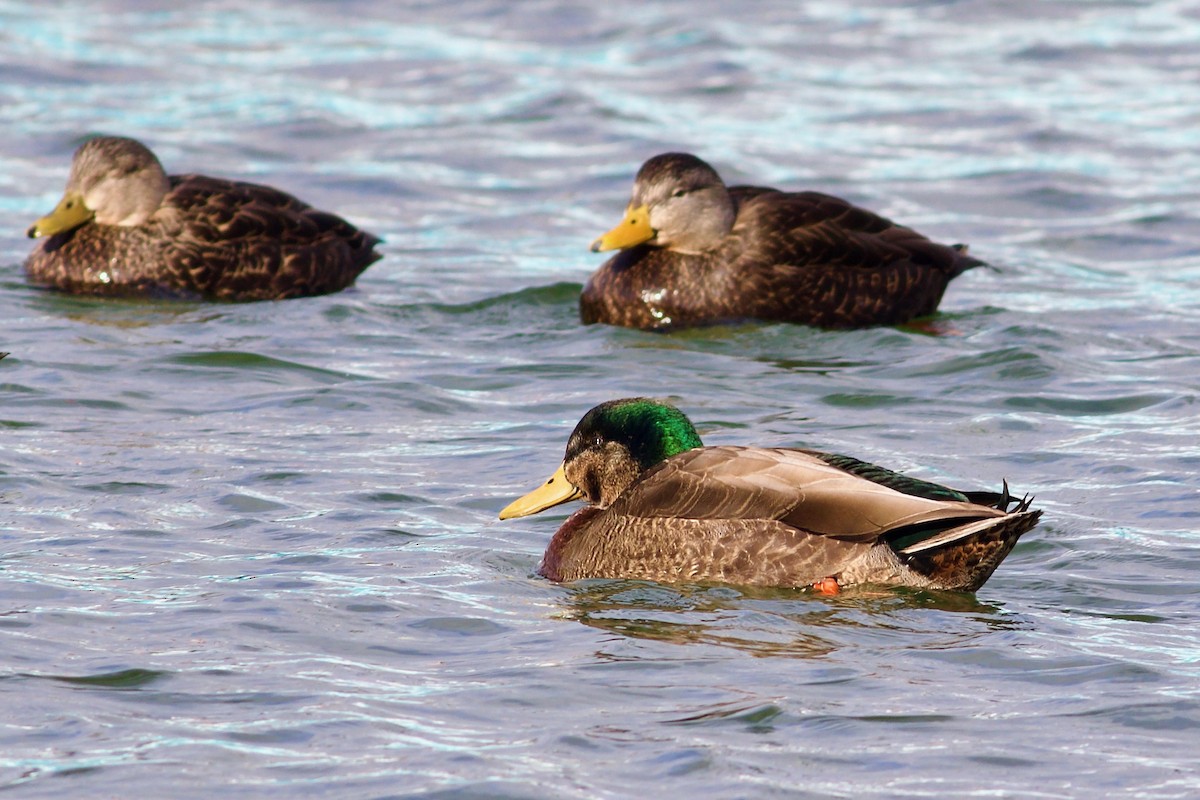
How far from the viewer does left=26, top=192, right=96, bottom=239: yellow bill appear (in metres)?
12.8

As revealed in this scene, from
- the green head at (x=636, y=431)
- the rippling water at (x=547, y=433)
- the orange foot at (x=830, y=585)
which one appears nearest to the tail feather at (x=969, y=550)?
the rippling water at (x=547, y=433)

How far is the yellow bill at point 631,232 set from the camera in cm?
1212

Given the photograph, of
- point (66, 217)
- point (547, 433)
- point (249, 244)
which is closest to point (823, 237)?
point (547, 433)

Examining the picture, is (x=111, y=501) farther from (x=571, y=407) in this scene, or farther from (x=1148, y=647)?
(x=1148, y=647)

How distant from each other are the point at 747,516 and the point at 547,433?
2.70m

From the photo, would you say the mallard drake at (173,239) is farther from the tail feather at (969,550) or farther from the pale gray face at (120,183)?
the tail feather at (969,550)

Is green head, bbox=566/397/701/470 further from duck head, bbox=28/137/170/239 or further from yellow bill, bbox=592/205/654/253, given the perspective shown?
duck head, bbox=28/137/170/239

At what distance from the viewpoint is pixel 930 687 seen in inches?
238

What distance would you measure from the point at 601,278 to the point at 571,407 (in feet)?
6.80

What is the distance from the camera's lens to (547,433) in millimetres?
9859

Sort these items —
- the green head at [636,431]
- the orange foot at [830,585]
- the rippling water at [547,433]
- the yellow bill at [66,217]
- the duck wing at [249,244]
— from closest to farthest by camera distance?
1. the rippling water at [547,433]
2. the orange foot at [830,585]
3. the green head at [636,431]
4. the duck wing at [249,244]
5. the yellow bill at [66,217]

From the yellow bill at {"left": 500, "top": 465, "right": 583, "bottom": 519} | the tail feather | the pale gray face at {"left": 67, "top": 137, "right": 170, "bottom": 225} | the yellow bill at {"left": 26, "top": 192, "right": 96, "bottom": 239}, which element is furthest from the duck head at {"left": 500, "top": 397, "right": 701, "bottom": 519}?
the yellow bill at {"left": 26, "top": 192, "right": 96, "bottom": 239}

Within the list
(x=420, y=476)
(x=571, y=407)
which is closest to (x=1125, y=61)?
(x=571, y=407)

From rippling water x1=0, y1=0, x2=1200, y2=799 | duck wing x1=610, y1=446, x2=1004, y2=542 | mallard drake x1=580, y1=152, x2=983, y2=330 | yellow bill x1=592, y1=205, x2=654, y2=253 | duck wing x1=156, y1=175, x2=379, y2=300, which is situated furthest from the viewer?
duck wing x1=156, y1=175, x2=379, y2=300
